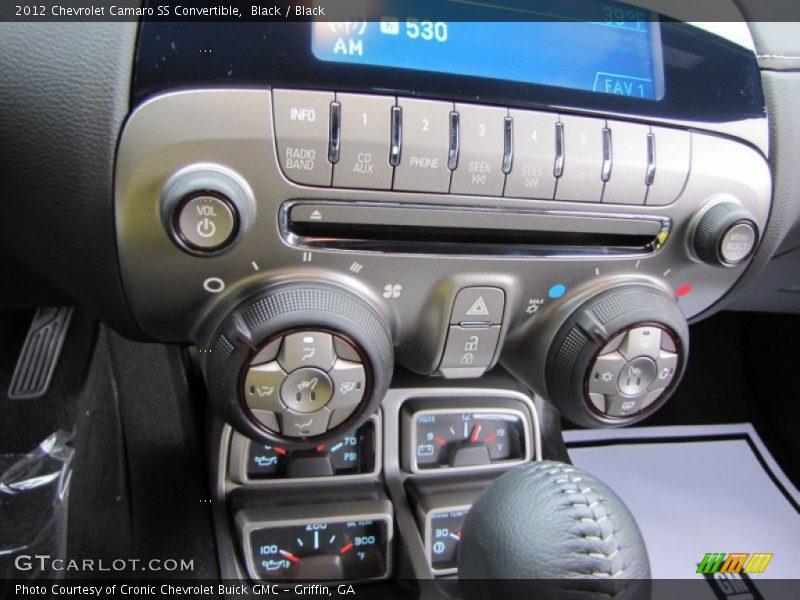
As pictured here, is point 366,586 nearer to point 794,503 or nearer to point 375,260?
point 375,260

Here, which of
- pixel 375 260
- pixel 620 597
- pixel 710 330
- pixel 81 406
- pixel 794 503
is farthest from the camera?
pixel 710 330

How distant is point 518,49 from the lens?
1.97 ft

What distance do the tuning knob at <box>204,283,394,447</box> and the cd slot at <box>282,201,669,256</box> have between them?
0.15ft

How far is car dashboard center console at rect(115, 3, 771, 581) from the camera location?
1.75 feet

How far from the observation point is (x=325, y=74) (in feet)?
1.78

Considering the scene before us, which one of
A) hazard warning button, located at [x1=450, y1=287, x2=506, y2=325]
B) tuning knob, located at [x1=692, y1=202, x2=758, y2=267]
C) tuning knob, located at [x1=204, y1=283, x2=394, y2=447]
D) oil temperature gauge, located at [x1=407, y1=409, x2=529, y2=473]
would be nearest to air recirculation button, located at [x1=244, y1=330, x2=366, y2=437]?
tuning knob, located at [x1=204, y1=283, x2=394, y2=447]

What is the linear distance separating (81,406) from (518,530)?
1.76 feet

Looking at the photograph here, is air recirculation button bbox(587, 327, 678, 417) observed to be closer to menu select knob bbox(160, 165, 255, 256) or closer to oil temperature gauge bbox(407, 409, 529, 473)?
oil temperature gauge bbox(407, 409, 529, 473)

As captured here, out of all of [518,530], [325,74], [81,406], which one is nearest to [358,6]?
[325,74]

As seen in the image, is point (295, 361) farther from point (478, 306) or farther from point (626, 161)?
point (626, 161)

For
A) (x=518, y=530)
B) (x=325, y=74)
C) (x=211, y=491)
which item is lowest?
(x=211, y=491)
